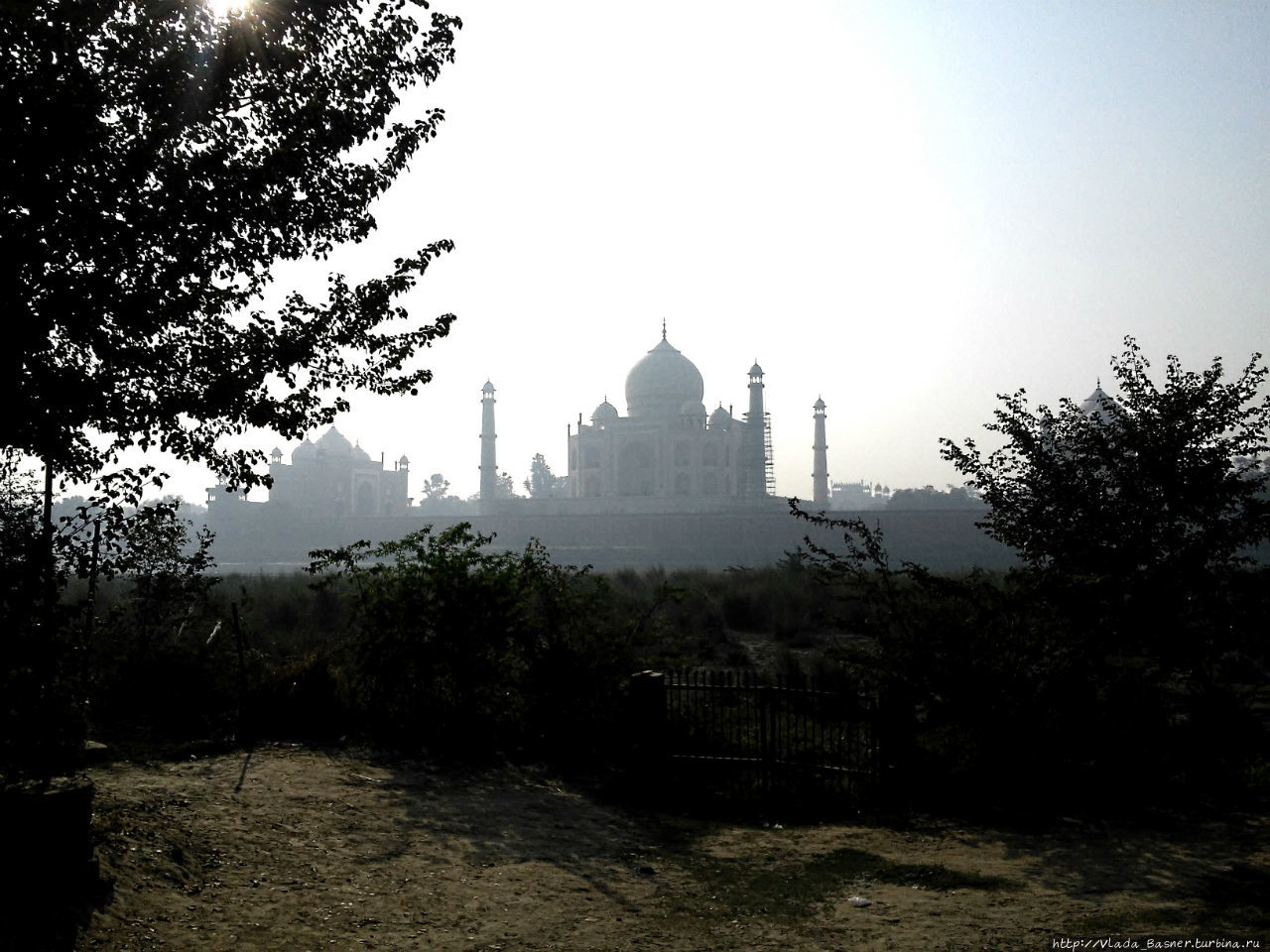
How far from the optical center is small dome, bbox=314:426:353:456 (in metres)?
74.2

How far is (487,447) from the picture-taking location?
215 feet

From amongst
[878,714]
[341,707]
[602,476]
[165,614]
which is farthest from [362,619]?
[602,476]

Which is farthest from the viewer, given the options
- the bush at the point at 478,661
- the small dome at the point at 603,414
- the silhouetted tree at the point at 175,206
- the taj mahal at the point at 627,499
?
the small dome at the point at 603,414

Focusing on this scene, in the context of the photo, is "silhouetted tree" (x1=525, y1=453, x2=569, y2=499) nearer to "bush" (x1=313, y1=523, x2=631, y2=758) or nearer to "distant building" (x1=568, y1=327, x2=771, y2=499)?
"distant building" (x1=568, y1=327, x2=771, y2=499)

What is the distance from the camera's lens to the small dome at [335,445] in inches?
2921

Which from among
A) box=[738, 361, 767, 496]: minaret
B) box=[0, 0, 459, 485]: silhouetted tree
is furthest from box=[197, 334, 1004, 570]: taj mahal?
box=[0, 0, 459, 485]: silhouetted tree

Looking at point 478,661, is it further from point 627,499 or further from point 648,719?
point 627,499

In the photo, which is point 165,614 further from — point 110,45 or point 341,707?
point 110,45

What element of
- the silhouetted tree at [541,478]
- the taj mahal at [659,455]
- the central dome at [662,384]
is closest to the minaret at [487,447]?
the taj mahal at [659,455]

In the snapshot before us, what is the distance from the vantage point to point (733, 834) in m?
6.64

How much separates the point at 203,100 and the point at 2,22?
2.61 ft

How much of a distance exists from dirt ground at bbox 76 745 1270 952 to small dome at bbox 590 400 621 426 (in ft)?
191

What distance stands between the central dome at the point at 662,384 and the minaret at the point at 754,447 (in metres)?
3.61

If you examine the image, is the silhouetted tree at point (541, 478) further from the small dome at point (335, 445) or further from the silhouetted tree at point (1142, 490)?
the silhouetted tree at point (1142, 490)
